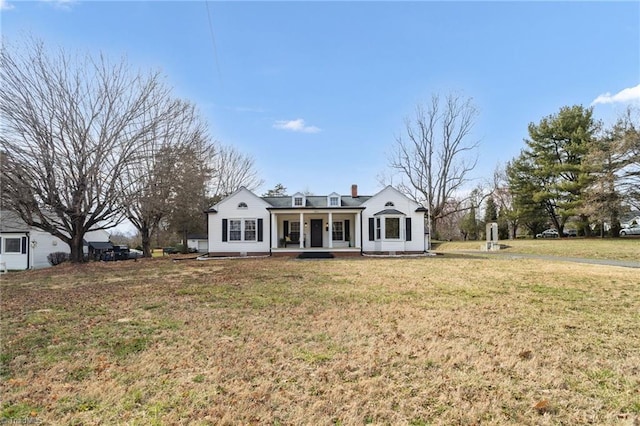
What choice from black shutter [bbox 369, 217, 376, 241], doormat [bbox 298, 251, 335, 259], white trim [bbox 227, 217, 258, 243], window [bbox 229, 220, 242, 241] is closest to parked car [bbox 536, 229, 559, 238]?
black shutter [bbox 369, 217, 376, 241]

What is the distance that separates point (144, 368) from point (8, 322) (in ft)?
13.5

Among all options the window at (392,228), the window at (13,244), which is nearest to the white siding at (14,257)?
the window at (13,244)

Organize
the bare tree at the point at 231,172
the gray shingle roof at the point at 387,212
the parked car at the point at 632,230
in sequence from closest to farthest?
1. the gray shingle roof at the point at 387,212
2. the bare tree at the point at 231,172
3. the parked car at the point at 632,230

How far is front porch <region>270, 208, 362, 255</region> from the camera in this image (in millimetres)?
22344

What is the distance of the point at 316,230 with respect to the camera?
950 inches

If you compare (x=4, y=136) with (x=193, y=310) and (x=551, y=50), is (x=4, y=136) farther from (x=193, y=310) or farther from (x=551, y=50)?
(x=551, y=50)

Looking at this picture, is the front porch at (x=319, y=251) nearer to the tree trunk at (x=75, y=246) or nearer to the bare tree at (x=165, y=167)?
the bare tree at (x=165, y=167)

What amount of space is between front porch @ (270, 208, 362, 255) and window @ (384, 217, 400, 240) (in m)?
1.74

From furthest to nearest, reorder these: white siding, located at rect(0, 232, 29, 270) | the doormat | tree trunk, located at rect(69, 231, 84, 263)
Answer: white siding, located at rect(0, 232, 29, 270) < the doormat < tree trunk, located at rect(69, 231, 84, 263)

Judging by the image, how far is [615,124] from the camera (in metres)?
28.7

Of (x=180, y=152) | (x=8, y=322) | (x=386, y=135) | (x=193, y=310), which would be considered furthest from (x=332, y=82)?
(x=386, y=135)

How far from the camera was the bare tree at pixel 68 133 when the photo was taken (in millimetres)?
15383

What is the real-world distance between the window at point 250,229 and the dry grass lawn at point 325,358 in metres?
14.1

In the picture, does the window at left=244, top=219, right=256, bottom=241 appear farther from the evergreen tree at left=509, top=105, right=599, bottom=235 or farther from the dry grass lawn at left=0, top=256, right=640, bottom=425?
the evergreen tree at left=509, top=105, right=599, bottom=235
